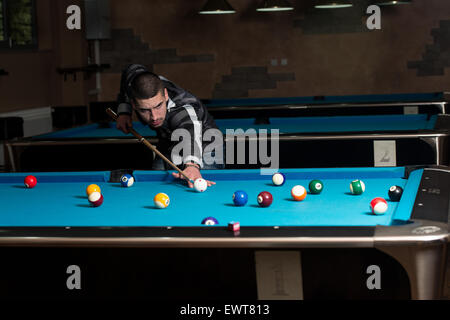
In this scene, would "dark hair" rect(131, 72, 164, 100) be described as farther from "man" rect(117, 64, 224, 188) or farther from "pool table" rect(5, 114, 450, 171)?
"pool table" rect(5, 114, 450, 171)

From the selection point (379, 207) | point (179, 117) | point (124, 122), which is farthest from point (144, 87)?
point (379, 207)

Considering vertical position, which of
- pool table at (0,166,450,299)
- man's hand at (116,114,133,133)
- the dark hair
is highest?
the dark hair

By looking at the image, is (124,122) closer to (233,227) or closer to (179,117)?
(179,117)

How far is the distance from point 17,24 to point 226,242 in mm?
5800

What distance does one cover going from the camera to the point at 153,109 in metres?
3.01

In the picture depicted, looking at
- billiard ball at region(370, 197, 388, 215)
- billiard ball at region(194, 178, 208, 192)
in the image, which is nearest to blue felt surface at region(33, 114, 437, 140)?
billiard ball at region(194, 178, 208, 192)

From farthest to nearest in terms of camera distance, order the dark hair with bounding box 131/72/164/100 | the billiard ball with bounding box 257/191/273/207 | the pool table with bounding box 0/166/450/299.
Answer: the dark hair with bounding box 131/72/164/100, the billiard ball with bounding box 257/191/273/207, the pool table with bounding box 0/166/450/299

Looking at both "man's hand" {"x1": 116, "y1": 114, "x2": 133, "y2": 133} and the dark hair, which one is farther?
"man's hand" {"x1": 116, "y1": 114, "x2": 133, "y2": 133}

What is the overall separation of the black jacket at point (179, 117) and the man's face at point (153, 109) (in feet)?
0.59

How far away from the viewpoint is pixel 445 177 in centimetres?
236

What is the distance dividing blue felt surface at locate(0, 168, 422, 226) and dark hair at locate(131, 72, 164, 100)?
41cm

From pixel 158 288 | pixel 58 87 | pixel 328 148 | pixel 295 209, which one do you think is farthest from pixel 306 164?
pixel 58 87

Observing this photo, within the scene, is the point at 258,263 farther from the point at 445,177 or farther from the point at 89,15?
the point at 89,15

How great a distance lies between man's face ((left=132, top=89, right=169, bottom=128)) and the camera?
3.00m
